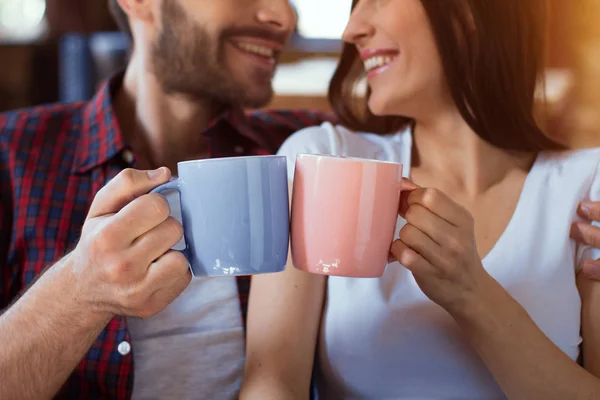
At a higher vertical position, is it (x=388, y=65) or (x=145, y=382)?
(x=388, y=65)

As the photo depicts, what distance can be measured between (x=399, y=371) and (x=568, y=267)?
232mm

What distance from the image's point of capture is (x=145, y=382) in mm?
796

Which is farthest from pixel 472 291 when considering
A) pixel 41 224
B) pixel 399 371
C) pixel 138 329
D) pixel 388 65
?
pixel 41 224

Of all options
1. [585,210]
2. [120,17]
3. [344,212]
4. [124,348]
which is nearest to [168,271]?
[344,212]

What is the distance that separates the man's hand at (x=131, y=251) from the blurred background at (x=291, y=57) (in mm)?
405

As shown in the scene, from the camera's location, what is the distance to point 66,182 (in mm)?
868

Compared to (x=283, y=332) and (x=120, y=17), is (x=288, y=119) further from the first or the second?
(x=283, y=332)

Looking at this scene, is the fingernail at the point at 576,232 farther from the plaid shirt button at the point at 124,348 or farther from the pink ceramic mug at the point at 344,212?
the plaid shirt button at the point at 124,348

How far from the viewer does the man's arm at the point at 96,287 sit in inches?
21.0

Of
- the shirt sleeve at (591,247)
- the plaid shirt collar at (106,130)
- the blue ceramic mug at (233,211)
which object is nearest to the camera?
Answer: the blue ceramic mug at (233,211)

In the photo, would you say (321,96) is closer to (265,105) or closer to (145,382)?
(265,105)

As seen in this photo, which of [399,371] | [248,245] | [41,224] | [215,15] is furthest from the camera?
[215,15]

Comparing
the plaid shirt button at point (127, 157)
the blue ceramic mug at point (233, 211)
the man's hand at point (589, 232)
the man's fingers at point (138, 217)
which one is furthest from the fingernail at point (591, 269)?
the plaid shirt button at point (127, 157)

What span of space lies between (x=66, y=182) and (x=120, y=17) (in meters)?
0.29
